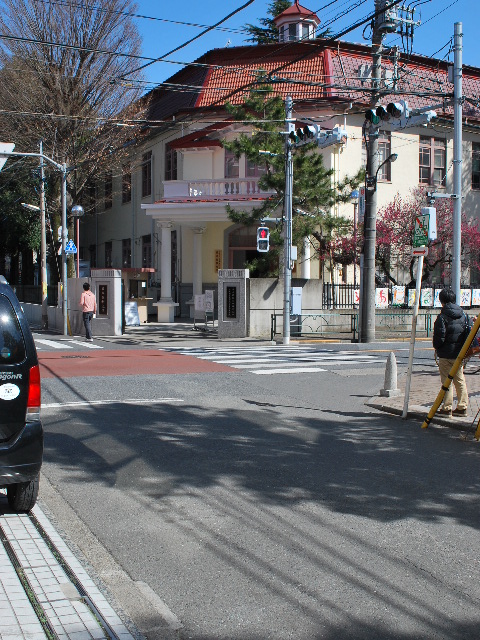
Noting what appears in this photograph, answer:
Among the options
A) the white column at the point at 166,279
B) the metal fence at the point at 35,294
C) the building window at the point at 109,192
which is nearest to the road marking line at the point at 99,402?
the white column at the point at 166,279

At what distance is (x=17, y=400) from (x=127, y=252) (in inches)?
1436

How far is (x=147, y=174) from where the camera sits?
38.5 meters

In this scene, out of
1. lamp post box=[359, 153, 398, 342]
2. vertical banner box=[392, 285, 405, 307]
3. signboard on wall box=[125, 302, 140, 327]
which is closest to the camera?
lamp post box=[359, 153, 398, 342]

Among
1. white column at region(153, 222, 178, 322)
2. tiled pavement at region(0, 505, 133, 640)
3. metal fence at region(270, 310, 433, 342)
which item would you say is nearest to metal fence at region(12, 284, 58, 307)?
white column at region(153, 222, 178, 322)

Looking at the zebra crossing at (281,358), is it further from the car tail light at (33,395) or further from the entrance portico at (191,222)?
the car tail light at (33,395)

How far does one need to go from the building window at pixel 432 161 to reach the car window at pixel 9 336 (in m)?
30.2

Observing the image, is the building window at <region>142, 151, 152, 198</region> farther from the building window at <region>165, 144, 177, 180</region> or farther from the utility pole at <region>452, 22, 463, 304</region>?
the utility pole at <region>452, 22, 463, 304</region>

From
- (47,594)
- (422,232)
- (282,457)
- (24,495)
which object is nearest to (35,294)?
(422,232)

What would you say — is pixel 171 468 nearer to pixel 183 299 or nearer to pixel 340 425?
pixel 340 425

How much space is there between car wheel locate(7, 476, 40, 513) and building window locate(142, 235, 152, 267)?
32.3 m

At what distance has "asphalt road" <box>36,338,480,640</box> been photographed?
4.36 metres

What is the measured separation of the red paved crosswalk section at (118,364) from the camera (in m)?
15.5

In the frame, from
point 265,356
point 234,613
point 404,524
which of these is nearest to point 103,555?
point 234,613

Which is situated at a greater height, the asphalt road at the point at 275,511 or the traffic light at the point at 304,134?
the traffic light at the point at 304,134
